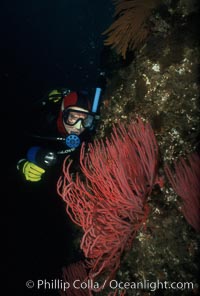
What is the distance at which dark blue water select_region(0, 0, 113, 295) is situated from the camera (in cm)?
664

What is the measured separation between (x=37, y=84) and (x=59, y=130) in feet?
74.2

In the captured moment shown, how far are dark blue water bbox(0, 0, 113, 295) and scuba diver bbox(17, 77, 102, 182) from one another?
0.58 meters

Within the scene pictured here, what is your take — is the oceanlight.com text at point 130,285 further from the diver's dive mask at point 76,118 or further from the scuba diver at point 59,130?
the diver's dive mask at point 76,118

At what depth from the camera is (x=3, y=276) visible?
284 inches

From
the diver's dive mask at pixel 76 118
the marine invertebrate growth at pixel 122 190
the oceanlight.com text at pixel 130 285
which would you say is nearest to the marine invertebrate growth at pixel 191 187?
Answer: the marine invertebrate growth at pixel 122 190

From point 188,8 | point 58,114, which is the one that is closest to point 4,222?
point 58,114

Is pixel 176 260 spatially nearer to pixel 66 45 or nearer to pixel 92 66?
pixel 92 66

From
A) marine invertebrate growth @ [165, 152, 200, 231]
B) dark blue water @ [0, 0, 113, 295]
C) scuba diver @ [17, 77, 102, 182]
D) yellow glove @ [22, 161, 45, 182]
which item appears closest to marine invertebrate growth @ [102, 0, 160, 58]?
scuba diver @ [17, 77, 102, 182]

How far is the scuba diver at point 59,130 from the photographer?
4.51m

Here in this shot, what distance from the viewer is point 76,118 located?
16.7ft

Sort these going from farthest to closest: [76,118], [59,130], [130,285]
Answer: [59,130], [76,118], [130,285]

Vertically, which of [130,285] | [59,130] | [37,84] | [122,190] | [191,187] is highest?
[37,84]

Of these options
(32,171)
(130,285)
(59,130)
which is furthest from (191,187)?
(59,130)

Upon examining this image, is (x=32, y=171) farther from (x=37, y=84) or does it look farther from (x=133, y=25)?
(x=37, y=84)
